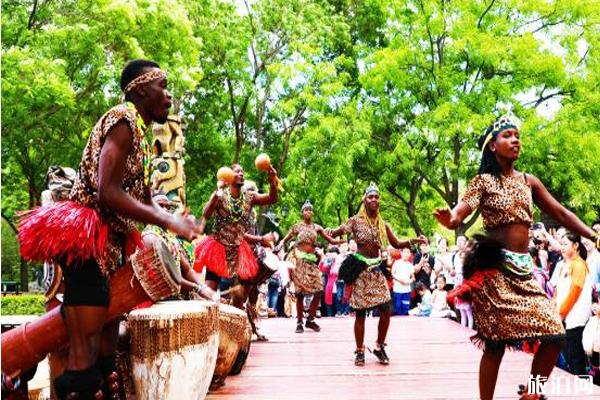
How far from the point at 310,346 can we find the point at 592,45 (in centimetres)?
1502

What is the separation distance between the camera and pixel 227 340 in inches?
225

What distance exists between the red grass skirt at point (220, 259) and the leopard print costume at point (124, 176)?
13.5 ft

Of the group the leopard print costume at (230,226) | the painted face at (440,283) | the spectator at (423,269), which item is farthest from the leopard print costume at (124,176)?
the spectator at (423,269)

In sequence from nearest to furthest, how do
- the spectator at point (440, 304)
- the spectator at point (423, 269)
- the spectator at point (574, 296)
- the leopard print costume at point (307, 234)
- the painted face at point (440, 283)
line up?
the spectator at point (574, 296) → the leopard print costume at point (307, 234) → the painted face at point (440, 283) → the spectator at point (440, 304) → the spectator at point (423, 269)

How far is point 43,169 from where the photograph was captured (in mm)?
19859

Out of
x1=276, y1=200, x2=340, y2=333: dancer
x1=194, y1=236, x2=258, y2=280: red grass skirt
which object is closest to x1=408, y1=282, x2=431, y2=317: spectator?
x1=276, y1=200, x2=340, y2=333: dancer

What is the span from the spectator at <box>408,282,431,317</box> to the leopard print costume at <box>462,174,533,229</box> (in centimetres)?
806

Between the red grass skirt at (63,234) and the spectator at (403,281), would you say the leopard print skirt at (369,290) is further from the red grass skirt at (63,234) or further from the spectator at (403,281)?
the spectator at (403,281)

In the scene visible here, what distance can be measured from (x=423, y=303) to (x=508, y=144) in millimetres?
8402

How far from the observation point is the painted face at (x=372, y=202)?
723 cm

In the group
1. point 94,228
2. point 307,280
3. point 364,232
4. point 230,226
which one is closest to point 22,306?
point 307,280

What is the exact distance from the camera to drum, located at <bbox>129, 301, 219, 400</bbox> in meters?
4.32

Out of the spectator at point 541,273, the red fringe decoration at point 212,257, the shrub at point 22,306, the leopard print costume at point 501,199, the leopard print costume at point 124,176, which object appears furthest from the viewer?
the shrub at point 22,306

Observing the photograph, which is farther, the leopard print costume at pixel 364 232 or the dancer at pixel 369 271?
the leopard print costume at pixel 364 232
